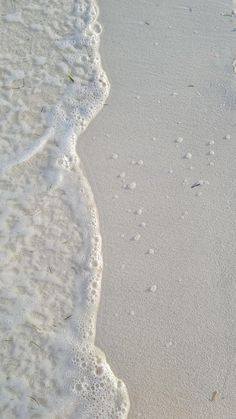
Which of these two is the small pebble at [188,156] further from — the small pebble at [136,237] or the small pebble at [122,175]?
the small pebble at [136,237]

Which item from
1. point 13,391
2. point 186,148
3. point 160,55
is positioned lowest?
point 13,391

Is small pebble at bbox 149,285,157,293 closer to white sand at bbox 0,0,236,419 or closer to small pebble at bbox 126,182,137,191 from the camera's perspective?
white sand at bbox 0,0,236,419

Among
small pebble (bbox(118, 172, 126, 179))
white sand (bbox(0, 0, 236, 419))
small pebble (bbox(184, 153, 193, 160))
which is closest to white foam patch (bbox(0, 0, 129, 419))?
white sand (bbox(0, 0, 236, 419))

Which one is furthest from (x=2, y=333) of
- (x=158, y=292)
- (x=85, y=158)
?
(x=85, y=158)

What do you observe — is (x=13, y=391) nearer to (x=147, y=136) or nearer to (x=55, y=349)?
(x=55, y=349)

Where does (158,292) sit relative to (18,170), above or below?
below

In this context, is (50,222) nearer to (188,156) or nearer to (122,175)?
(122,175)
